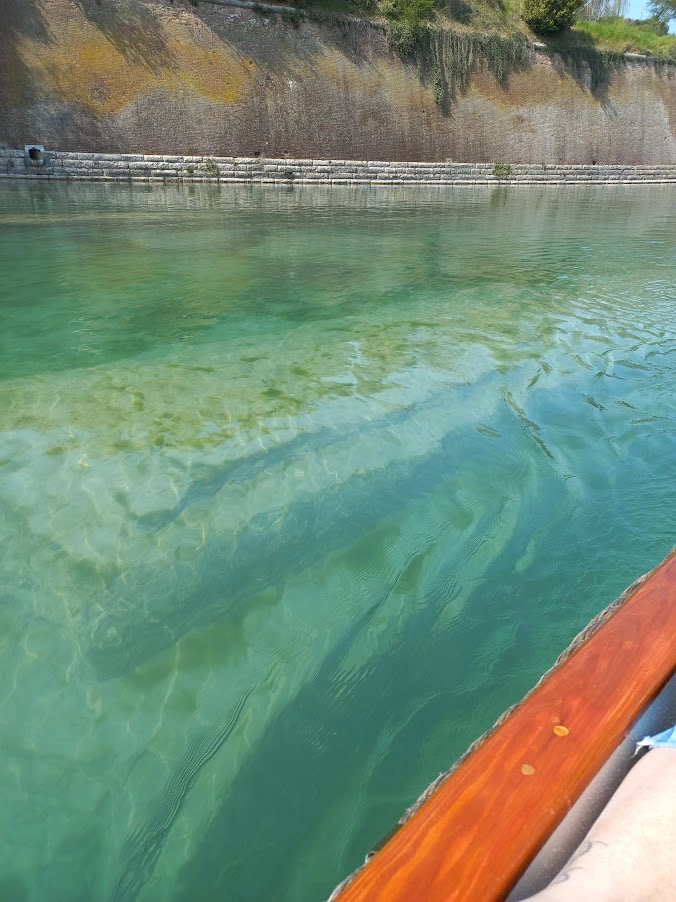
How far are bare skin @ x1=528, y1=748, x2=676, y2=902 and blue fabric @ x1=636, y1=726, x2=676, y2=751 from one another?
0.02m

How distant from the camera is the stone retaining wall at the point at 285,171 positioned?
17109 millimetres

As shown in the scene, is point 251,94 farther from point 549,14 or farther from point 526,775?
point 526,775

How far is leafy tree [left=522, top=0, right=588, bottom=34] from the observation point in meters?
24.3

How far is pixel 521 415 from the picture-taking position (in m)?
3.72

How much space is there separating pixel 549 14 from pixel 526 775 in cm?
3103

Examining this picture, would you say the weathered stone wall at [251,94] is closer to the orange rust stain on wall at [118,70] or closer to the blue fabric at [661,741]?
the orange rust stain on wall at [118,70]

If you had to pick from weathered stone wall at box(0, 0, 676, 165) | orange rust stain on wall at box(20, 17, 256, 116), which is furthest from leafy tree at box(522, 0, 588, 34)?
orange rust stain on wall at box(20, 17, 256, 116)

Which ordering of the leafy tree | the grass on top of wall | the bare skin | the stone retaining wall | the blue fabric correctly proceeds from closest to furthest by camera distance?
the bare skin, the blue fabric, the stone retaining wall, the leafy tree, the grass on top of wall

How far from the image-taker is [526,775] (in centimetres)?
95

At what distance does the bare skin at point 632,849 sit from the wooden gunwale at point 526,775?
0.05 m

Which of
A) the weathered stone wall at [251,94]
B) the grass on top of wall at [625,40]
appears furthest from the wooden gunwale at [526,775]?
the grass on top of wall at [625,40]

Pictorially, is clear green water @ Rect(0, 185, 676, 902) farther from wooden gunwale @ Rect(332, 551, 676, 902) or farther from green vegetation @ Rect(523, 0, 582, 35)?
green vegetation @ Rect(523, 0, 582, 35)

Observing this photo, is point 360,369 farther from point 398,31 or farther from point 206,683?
point 398,31

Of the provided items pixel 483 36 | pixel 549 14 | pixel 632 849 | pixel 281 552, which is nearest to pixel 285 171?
pixel 483 36
